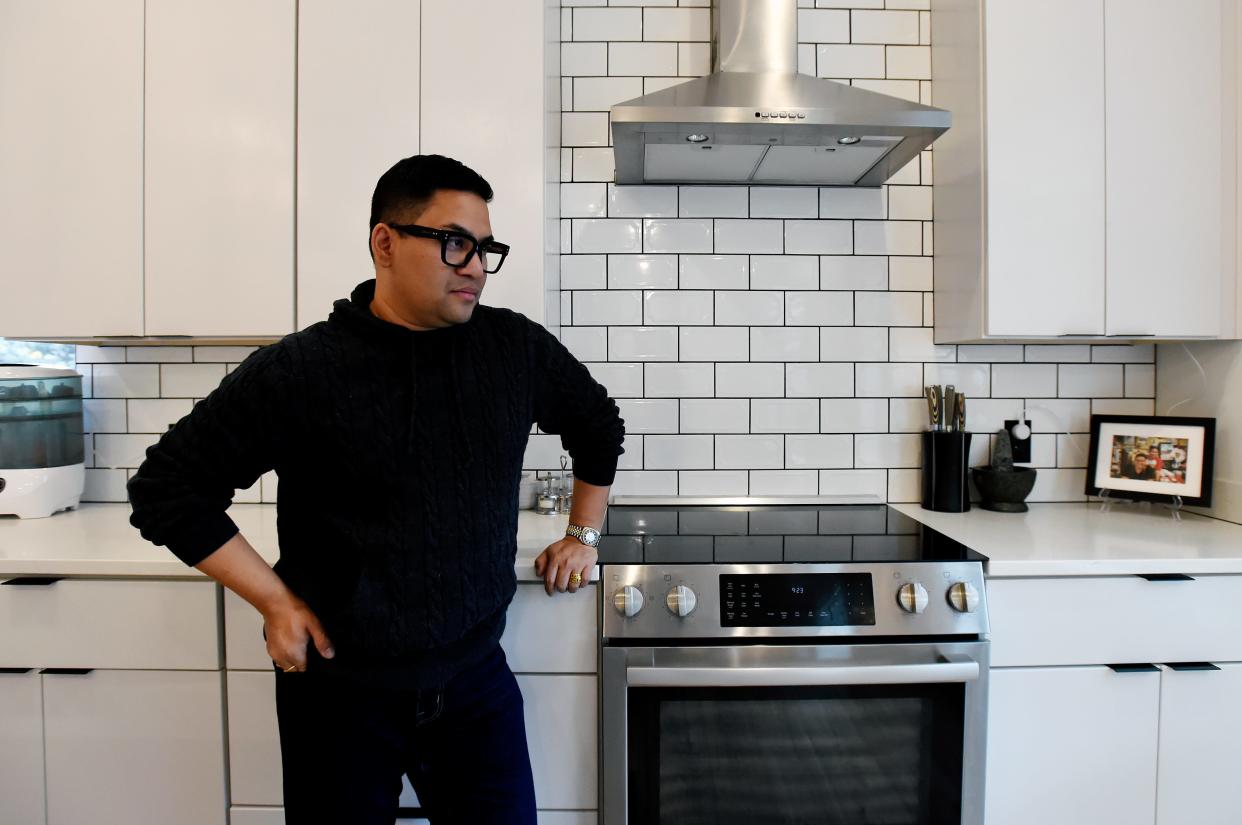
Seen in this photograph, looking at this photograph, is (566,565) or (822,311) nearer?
(566,565)

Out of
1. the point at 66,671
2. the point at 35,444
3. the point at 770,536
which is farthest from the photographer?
the point at 35,444

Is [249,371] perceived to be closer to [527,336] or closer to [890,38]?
[527,336]

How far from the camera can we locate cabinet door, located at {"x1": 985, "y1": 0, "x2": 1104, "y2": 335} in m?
1.78

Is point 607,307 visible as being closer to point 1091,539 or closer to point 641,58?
point 641,58

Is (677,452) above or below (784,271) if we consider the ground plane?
below

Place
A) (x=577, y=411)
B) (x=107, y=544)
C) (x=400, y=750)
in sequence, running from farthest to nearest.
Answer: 1. (x=107, y=544)
2. (x=577, y=411)
3. (x=400, y=750)

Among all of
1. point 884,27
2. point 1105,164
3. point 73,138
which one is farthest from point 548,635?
point 884,27

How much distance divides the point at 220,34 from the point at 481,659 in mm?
1643

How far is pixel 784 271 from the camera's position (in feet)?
6.84

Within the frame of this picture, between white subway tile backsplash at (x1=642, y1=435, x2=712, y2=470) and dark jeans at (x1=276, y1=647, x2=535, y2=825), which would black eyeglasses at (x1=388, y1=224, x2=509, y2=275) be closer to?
dark jeans at (x1=276, y1=647, x2=535, y2=825)

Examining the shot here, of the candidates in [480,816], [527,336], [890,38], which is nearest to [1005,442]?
[890,38]

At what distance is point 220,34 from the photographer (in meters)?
1.71

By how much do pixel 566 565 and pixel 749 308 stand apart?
105cm

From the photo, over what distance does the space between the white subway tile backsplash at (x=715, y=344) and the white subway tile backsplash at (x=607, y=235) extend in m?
0.31
